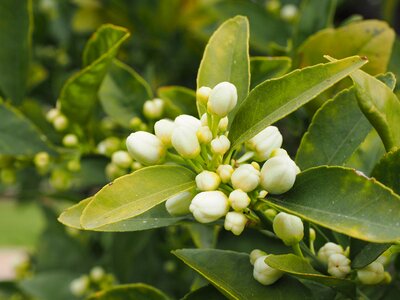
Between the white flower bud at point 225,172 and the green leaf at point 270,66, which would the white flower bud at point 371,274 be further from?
the green leaf at point 270,66

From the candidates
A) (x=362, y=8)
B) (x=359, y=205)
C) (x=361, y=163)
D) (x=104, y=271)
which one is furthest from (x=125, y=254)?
(x=362, y=8)

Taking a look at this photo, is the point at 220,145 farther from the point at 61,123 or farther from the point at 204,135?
the point at 61,123

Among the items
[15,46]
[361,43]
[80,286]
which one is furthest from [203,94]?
[80,286]

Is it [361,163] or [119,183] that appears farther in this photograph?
[361,163]

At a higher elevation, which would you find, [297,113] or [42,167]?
[297,113]

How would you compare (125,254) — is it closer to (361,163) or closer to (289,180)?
(361,163)

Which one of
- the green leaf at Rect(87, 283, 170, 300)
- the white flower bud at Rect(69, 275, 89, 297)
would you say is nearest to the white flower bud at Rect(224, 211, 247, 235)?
the green leaf at Rect(87, 283, 170, 300)

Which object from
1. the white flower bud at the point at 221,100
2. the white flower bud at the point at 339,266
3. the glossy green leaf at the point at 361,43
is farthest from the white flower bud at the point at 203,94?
the glossy green leaf at the point at 361,43
